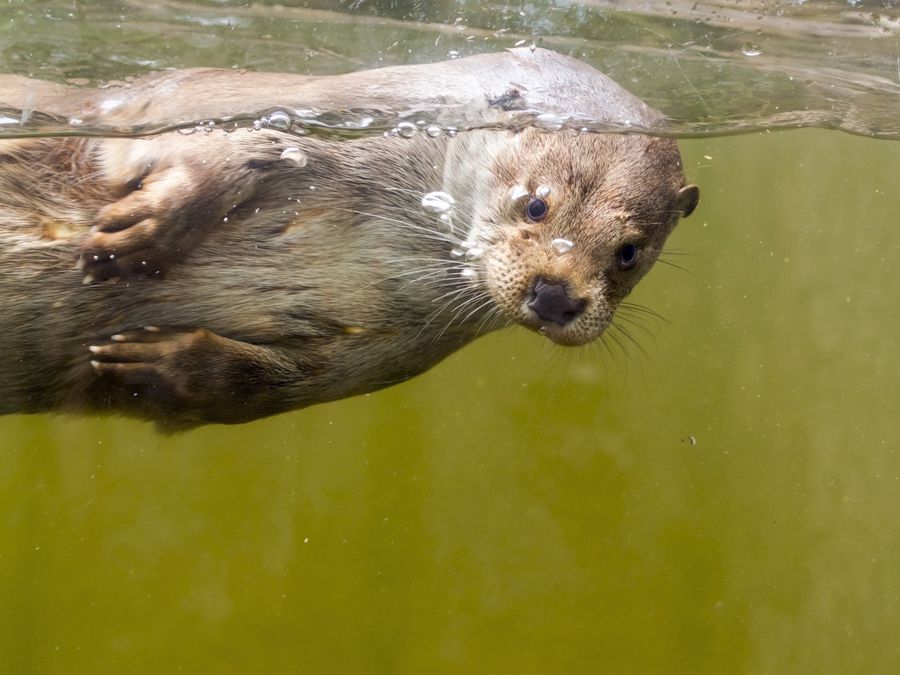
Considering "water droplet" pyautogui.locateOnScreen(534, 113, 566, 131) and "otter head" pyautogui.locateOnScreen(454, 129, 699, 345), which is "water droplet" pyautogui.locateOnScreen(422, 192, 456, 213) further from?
"water droplet" pyautogui.locateOnScreen(534, 113, 566, 131)

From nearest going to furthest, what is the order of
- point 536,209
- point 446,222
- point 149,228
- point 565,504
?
point 149,228, point 536,209, point 446,222, point 565,504

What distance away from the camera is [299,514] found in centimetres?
572

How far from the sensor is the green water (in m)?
5.27

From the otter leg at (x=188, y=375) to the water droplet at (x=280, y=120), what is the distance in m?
0.78

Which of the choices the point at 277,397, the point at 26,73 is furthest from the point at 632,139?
the point at 26,73

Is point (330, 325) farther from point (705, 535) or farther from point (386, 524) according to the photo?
point (705, 535)

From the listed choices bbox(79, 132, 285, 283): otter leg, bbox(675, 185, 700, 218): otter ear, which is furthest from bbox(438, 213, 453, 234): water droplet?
bbox(675, 185, 700, 218): otter ear

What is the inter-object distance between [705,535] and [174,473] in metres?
3.64

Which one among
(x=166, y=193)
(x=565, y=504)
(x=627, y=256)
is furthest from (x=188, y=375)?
(x=565, y=504)

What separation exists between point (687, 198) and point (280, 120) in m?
1.47

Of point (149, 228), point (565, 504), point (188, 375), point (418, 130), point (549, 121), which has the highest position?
point (549, 121)

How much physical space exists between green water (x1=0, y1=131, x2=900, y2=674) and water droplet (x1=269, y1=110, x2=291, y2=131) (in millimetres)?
2061

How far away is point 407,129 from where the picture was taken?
10.6 feet

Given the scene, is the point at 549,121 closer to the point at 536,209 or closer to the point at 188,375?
the point at 536,209
